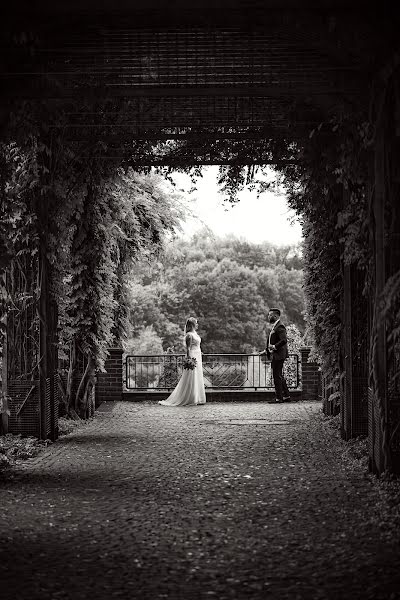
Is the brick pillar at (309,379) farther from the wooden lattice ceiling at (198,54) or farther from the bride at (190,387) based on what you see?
the wooden lattice ceiling at (198,54)

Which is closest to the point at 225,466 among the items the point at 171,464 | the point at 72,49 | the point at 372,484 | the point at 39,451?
the point at 171,464

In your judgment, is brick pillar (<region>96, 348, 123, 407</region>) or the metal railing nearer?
brick pillar (<region>96, 348, 123, 407</region>)

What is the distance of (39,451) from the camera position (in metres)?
11.2

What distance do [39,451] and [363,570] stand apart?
649cm

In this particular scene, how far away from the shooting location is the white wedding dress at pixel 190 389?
19031 millimetres

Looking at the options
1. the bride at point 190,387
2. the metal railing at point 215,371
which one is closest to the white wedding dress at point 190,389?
the bride at point 190,387

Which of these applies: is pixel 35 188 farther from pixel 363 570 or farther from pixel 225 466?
pixel 363 570

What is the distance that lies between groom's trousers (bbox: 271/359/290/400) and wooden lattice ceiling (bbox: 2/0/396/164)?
370 inches

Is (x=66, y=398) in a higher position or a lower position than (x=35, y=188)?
lower

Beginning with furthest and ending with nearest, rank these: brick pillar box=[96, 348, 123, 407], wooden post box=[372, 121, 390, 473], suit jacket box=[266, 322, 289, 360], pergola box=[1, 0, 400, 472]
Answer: brick pillar box=[96, 348, 123, 407] < suit jacket box=[266, 322, 289, 360] < wooden post box=[372, 121, 390, 473] < pergola box=[1, 0, 400, 472]

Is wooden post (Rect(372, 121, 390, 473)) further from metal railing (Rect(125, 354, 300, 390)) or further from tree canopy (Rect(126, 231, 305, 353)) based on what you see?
tree canopy (Rect(126, 231, 305, 353))

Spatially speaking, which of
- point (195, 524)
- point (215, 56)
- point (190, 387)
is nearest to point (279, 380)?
point (190, 387)

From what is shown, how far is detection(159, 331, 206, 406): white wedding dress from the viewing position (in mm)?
19031

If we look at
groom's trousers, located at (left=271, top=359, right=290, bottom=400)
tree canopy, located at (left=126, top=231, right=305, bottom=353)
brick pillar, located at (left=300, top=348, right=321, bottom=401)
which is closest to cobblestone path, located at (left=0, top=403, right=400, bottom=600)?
groom's trousers, located at (left=271, top=359, right=290, bottom=400)
